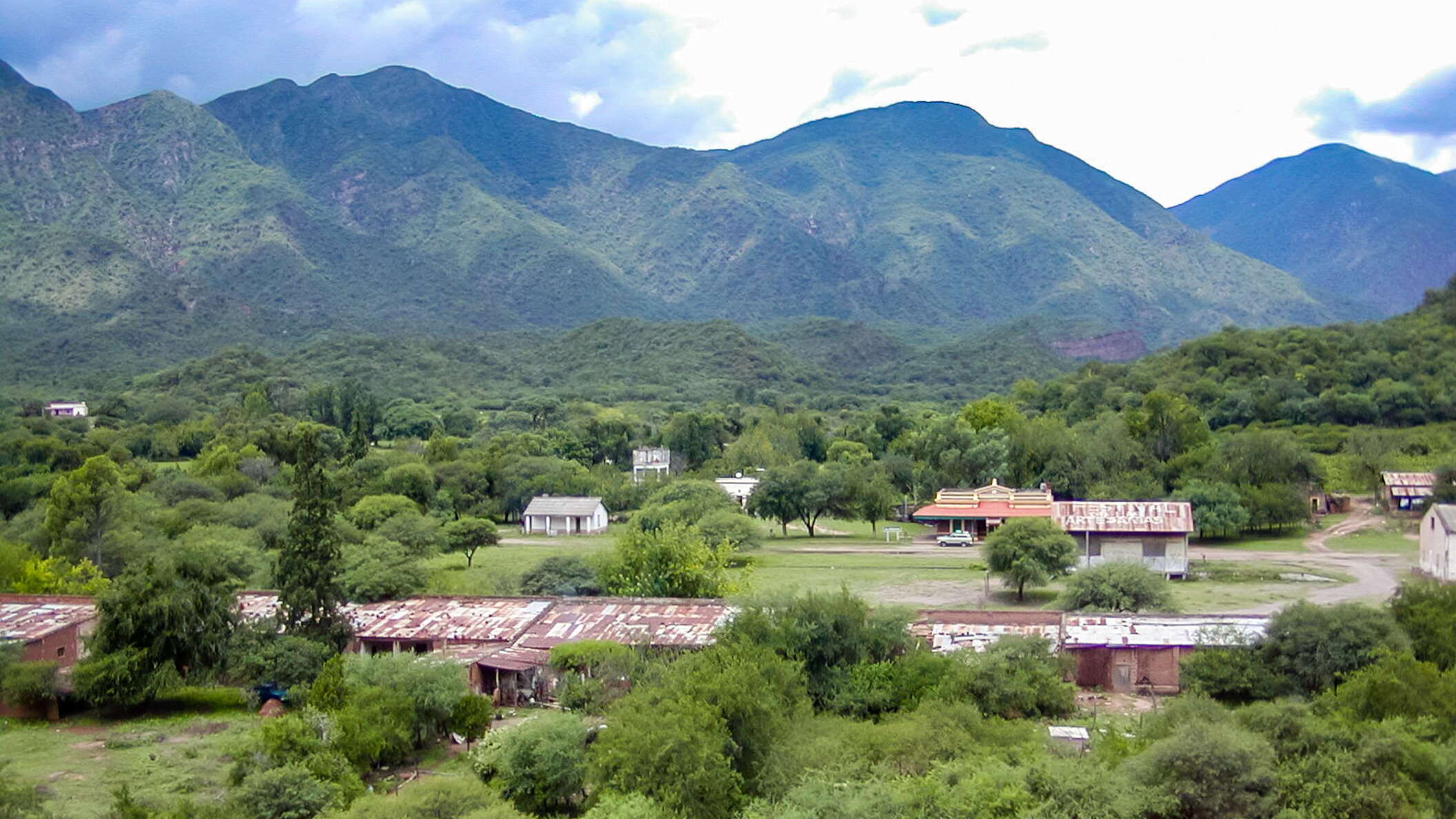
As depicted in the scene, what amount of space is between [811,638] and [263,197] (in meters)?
192

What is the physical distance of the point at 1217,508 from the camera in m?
49.6

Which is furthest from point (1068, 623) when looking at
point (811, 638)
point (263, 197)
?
point (263, 197)

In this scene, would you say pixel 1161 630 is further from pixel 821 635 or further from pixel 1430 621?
pixel 821 635

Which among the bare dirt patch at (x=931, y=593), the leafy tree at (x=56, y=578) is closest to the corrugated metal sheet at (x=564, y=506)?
the leafy tree at (x=56, y=578)

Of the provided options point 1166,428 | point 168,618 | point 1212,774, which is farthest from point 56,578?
point 1166,428

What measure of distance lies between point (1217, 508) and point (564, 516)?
2998cm

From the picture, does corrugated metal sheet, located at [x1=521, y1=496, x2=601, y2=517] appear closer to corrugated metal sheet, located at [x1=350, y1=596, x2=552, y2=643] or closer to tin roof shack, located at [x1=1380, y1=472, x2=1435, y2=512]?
corrugated metal sheet, located at [x1=350, y1=596, x2=552, y2=643]

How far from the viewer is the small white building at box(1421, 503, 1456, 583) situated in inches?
1468

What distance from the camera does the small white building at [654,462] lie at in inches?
3071

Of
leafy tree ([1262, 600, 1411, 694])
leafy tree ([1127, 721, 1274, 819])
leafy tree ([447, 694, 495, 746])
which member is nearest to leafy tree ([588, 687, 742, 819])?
leafy tree ([447, 694, 495, 746])

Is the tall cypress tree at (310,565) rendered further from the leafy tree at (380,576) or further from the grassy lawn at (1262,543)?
the grassy lawn at (1262,543)

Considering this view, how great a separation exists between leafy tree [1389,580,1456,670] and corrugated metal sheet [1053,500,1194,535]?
13768 mm

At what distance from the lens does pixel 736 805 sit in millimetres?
18703

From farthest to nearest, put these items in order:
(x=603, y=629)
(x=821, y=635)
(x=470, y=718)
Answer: (x=603, y=629)
(x=821, y=635)
(x=470, y=718)
